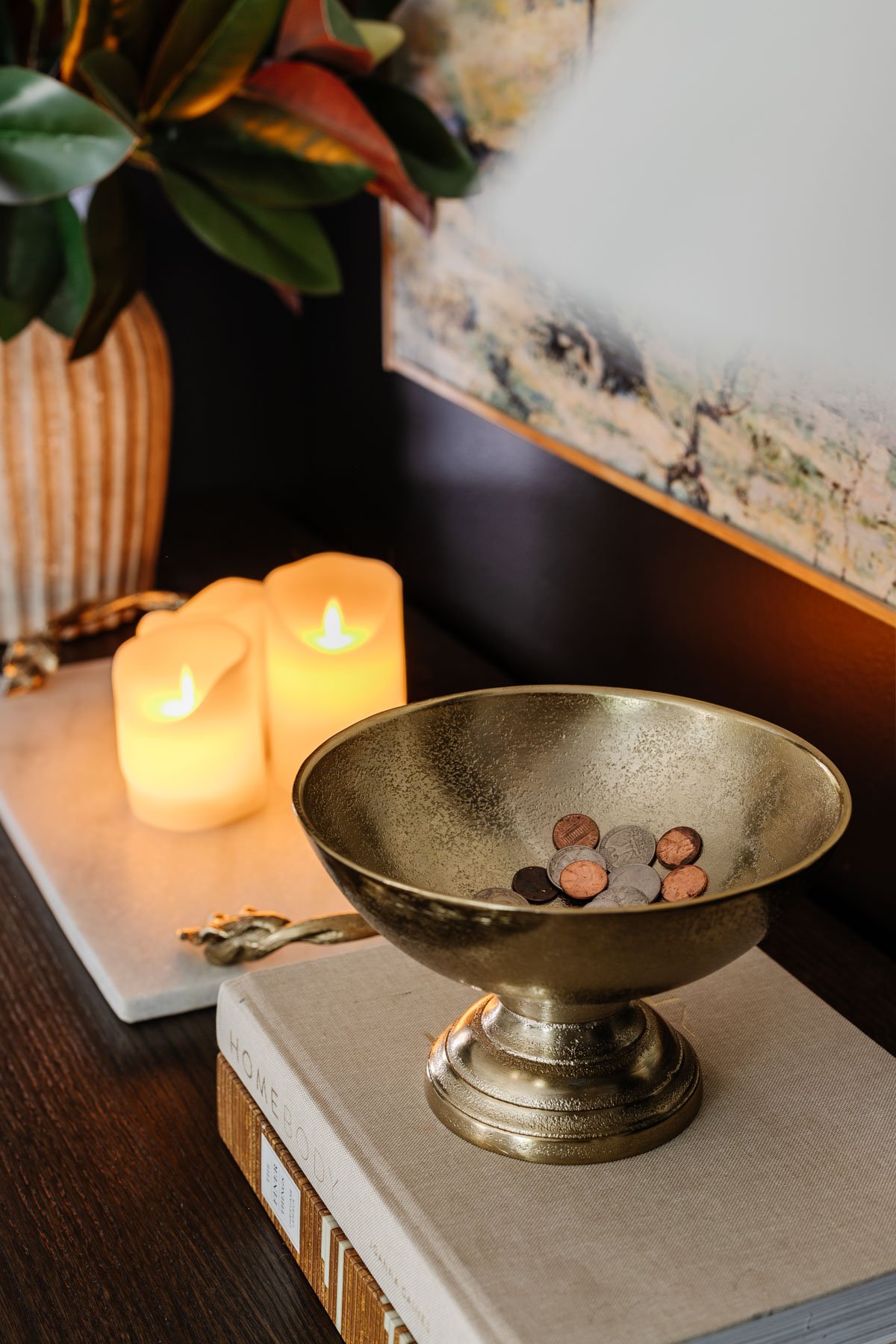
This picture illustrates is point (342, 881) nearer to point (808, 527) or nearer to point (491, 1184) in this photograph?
point (491, 1184)

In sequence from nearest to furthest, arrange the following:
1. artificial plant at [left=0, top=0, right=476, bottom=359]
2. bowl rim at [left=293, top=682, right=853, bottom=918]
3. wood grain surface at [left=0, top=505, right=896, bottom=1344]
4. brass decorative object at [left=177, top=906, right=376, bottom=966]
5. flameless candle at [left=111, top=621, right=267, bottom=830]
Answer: bowl rim at [left=293, top=682, right=853, bottom=918]
wood grain surface at [left=0, top=505, right=896, bottom=1344]
brass decorative object at [left=177, top=906, right=376, bottom=966]
flameless candle at [left=111, top=621, right=267, bottom=830]
artificial plant at [left=0, top=0, right=476, bottom=359]

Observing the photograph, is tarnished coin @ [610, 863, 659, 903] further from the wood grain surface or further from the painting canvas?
the painting canvas

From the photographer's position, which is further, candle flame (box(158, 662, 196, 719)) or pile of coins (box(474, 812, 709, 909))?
candle flame (box(158, 662, 196, 719))

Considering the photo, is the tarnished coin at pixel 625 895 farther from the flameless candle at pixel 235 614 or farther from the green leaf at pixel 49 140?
the green leaf at pixel 49 140

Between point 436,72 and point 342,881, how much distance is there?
32.5 inches

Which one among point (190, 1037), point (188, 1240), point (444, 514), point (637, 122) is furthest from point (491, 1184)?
point (444, 514)

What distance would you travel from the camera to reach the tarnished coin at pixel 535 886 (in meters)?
0.59

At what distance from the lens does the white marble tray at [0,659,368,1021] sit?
77 cm

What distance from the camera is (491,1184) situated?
526 millimetres

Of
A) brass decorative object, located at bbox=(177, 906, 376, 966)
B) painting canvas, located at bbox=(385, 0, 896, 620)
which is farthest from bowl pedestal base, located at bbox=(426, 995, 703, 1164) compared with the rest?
painting canvas, located at bbox=(385, 0, 896, 620)

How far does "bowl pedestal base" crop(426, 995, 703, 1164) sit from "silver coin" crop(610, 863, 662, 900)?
0.05 meters

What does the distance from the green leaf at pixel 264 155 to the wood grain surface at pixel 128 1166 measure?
0.52m

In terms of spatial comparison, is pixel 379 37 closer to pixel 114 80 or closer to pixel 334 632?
pixel 114 80

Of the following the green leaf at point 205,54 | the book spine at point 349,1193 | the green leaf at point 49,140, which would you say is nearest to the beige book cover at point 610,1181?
the book spine at point 349,1193
